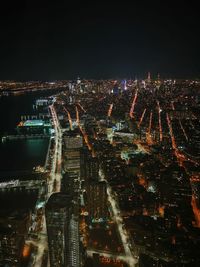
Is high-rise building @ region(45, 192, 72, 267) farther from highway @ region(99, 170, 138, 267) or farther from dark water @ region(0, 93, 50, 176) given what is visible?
dark water @ region(0, 93, 50, 176)

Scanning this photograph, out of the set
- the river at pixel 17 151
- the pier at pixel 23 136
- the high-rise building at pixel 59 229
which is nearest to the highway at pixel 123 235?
the high-rise building at pixel 59 229

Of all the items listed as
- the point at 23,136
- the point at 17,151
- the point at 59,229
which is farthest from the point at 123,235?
the point at 23,136

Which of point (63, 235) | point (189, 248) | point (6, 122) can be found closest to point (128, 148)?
point (189, 248)

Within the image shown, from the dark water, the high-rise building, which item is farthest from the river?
the high-rise building

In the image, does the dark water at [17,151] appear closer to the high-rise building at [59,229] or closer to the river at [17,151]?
the river at [17,151]

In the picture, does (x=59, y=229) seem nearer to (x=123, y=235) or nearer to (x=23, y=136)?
(x=123, y=235)

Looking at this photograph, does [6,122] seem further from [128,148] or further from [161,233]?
[161,233]

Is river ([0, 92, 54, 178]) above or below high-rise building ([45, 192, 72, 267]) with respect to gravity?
below

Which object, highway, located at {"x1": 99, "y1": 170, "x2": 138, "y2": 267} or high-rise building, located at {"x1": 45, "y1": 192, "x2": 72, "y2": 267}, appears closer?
high-rise building, located at {"x1": 45, "y1": 192, "x2": 72, "y2": 267}
